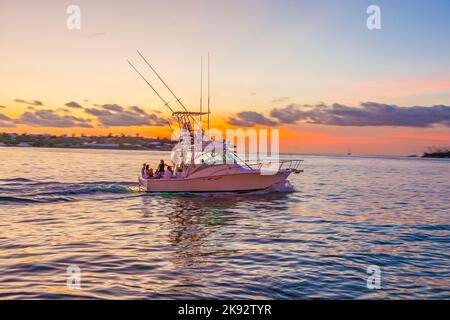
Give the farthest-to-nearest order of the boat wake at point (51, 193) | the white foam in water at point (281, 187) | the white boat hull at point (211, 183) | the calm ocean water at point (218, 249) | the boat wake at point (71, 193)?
1. the white foam in water at point (281, 187)
2. the white boat hull at point (211, 183)
3. the boat wake at point (71, 193)
4. the boat wake at point (51, 193)
5. the calm ocean water at point (218, 249)

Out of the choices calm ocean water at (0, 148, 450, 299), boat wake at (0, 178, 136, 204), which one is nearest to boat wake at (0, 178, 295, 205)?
boat wake at (0, 178, 136, 204)

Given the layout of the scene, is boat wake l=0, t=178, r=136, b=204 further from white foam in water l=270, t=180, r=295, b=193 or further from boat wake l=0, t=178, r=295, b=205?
white foam in water l=270, t=180, r=295, b=193

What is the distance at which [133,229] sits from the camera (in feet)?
65.6

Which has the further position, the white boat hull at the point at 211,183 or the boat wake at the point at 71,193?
the white boat hull at the point at 211,183

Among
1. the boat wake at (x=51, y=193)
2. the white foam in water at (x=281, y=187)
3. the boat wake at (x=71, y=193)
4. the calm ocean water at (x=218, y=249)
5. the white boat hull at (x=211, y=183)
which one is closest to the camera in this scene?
the calm ocean water at (x=218, y=249)

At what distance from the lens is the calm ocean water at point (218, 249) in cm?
1112

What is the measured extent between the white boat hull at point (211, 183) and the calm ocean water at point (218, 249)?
8.59 feet

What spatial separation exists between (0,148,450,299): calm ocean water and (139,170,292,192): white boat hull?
2618mm

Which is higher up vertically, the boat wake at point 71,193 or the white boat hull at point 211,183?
the white boat hull at point 211,183

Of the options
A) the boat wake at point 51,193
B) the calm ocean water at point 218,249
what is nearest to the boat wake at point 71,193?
the boat wake at point 51,193

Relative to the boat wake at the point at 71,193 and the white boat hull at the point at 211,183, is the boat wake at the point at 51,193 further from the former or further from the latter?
the white boat hull at the point at 211,183

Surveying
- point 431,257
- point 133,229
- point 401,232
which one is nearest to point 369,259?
point 431,257
